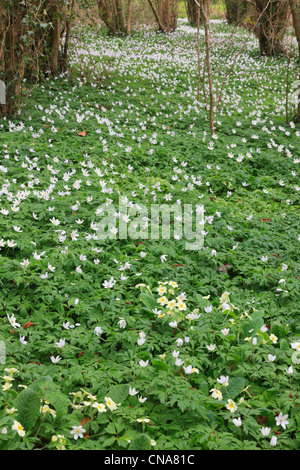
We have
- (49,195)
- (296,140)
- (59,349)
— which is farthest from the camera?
(296,140)

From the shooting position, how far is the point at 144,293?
3.29m

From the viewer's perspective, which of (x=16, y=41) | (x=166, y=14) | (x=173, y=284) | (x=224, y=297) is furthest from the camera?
(x=166, y=14)

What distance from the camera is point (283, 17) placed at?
1267 cm

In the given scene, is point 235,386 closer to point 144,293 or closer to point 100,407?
point 100,407

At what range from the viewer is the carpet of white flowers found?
2.30 metres

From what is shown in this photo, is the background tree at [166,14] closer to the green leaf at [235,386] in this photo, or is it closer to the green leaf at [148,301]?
the green leaf at [148,301]


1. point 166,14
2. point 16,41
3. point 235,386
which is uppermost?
point 166,14

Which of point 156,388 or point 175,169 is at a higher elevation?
point 175,169

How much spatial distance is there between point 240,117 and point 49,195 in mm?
5037

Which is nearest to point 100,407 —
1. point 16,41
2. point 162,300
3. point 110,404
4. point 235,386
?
point 110,404

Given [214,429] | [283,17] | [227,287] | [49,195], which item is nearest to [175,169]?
[49,195]

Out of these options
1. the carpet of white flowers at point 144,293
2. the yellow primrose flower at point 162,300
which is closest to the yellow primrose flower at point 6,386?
the carpet of white flowers at point 144,293

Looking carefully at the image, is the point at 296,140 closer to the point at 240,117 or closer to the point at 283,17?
the point at 240,117

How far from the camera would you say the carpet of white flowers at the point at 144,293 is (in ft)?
7.54
